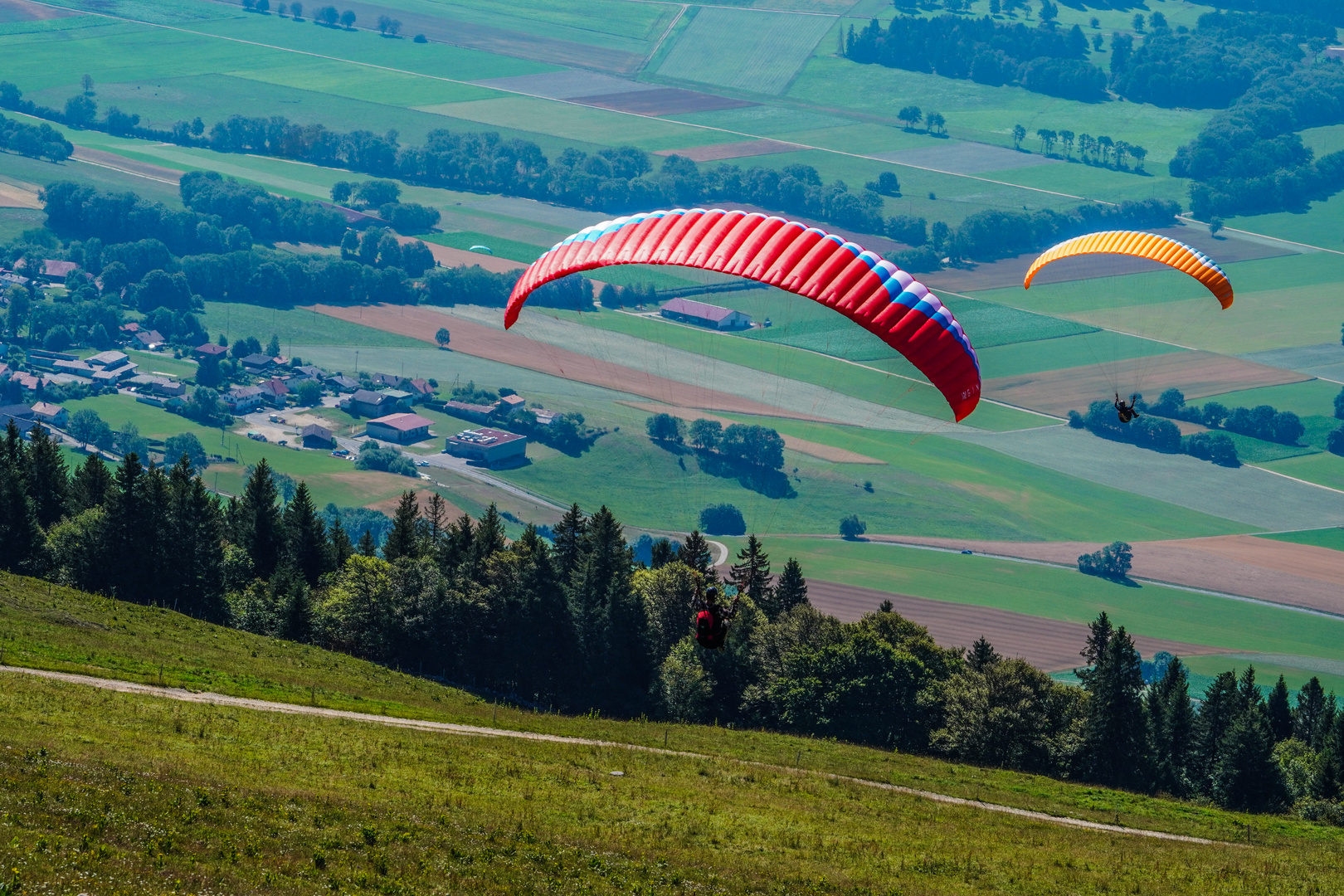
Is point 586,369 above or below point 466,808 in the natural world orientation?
above

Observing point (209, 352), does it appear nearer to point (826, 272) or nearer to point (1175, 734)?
point (1175, 734)

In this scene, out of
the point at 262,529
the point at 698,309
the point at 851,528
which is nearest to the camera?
the point at 262,529

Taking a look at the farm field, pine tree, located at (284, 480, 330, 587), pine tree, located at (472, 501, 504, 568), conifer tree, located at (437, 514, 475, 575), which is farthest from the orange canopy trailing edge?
the farm field

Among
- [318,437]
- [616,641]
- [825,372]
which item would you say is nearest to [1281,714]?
[616,641]

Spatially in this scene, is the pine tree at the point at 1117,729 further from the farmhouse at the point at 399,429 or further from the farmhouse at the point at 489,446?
the farmhouse at the point at 399,429

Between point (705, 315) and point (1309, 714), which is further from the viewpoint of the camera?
point (705, 315)

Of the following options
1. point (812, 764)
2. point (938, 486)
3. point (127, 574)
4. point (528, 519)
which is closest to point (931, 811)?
point (812, 764)

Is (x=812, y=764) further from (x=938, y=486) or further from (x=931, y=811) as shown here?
(x=938, y=486)
